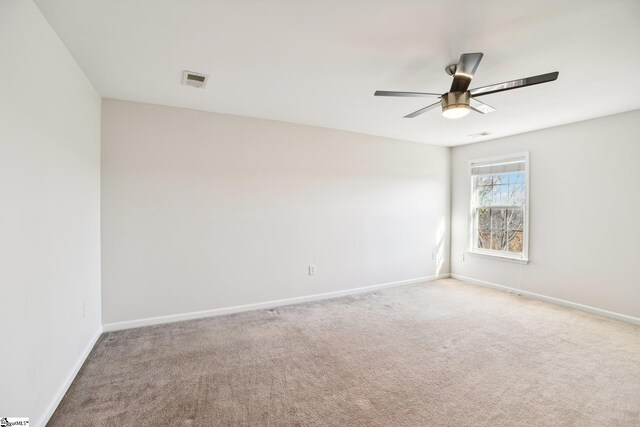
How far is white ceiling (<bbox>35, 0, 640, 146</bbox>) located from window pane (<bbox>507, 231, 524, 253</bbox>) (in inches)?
74.4

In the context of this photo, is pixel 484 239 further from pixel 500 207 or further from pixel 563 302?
pixel 563 302

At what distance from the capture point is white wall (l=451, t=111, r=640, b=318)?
11.1 feet

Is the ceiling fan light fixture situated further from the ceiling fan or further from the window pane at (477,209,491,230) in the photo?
the window pane at (477,209,491,230)

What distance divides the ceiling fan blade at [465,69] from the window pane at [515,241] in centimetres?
314

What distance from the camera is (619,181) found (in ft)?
11.3

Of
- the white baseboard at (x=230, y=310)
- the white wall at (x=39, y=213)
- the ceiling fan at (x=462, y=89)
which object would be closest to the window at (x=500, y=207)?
the white baseboard at (x=230, y=310)

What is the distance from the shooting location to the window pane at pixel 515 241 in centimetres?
440

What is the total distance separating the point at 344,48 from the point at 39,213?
2.21 meters

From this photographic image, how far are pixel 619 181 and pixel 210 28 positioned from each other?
4587 millimetres

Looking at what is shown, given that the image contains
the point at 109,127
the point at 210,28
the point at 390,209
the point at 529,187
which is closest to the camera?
the point at 210,28

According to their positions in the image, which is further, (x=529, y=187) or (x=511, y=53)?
(x=529, y=187)

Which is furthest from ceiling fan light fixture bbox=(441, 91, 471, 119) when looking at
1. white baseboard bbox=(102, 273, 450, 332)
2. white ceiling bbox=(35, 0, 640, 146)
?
white baseboard bbox=(102, 273, 450, 332)

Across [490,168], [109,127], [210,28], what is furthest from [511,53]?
[109,127]

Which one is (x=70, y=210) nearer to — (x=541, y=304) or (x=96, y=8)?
(x=96, y=8)
